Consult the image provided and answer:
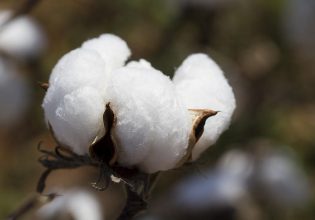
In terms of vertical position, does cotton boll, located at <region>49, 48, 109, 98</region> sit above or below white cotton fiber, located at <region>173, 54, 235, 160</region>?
above

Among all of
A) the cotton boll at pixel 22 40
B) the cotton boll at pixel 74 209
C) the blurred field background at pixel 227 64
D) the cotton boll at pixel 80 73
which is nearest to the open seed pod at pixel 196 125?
the cotton boll at pixel 80 73

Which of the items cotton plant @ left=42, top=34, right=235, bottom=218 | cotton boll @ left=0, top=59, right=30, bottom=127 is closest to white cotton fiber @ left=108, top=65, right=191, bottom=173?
cotton plant @ left=42, top=34, right=235, bottom=218

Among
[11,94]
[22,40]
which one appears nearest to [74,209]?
[22,40]

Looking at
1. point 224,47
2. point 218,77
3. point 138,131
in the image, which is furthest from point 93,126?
point 224,47

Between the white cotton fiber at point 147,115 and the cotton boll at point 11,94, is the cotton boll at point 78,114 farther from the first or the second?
the cotton boll at point 11,94

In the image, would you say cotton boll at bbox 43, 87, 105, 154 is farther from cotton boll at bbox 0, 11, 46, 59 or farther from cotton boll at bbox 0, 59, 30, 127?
cotton boll at bbox 0, 59, 30, 127

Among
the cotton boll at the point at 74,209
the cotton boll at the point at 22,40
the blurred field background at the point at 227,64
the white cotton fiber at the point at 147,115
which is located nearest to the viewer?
the white cotton fiber at the point at 147,115
